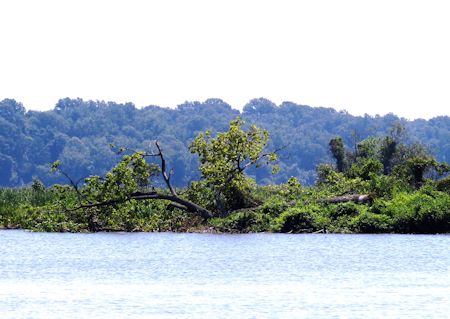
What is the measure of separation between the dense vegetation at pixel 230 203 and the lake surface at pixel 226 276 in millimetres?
1587

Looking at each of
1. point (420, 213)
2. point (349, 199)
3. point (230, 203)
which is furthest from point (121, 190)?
point (420, 213)

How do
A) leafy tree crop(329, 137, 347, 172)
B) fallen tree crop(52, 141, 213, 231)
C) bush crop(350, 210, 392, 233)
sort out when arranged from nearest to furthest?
bush crop(350, 210, 392, 233) < fallen tree crop(52, 141, 213, 231) < leafy tree crop(329, 137, 347, 172)

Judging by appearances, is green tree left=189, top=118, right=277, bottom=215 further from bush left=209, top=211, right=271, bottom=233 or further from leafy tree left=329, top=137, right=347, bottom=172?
leafy tree left=329, top=137, right=347, bottom=172

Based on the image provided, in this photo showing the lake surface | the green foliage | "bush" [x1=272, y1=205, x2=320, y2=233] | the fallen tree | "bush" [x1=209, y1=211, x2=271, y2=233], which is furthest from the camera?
the green foliage

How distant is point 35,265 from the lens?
31344 mm

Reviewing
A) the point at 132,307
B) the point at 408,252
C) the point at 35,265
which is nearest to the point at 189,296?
the point at 132,307

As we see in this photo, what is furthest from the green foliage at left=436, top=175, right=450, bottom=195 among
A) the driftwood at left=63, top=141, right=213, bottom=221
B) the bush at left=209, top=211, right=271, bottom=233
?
the driftwood at left=63, top=141, right=213, bottom=221

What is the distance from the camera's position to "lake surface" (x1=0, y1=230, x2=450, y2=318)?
22.5 m

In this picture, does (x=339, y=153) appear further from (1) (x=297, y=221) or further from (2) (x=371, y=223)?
(2) (x=371, y=223)

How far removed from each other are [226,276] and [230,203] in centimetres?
1782

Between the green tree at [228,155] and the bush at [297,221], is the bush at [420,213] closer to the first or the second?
the bush at [297,221]

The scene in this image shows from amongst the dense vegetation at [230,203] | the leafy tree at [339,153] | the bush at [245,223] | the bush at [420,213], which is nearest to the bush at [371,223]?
the dense vegetation at [230,203]

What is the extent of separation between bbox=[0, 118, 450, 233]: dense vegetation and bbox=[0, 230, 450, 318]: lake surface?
1.59 metres

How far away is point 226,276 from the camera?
93.3ft
